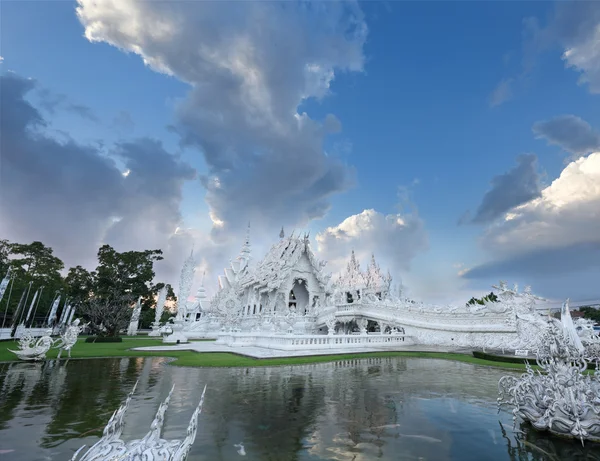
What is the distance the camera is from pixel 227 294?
137 feet

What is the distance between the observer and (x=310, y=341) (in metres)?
17.3

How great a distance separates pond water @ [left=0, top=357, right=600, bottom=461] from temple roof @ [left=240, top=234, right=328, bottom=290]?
22.9m

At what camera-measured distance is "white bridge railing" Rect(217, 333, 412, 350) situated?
16781 mm

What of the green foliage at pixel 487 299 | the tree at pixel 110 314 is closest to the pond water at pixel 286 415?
the green foliage at pixel 487 299

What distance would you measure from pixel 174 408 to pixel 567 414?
7.24 m

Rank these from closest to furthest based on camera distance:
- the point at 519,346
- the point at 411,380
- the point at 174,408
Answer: the point at 174,408 → the point at 411,380 → the point at 519,346

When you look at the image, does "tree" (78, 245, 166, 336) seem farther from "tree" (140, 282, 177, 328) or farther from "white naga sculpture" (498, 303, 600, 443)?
"white naga sculpture" (498, 303, 600, 443)

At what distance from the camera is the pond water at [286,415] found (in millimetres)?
4699

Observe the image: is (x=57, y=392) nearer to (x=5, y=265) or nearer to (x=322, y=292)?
(x=322, y=292)

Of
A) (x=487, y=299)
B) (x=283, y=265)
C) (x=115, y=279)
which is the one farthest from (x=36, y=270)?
(x=487, y=299)

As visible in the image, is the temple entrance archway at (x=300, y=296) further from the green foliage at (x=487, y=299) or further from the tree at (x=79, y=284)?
the tree at (x=79, y=284)

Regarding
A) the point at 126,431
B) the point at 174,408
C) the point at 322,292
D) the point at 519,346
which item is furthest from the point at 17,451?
the point at 322,292

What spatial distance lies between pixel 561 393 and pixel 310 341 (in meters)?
13.1

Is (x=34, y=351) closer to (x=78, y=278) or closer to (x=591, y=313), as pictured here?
(x=78, y=278)
